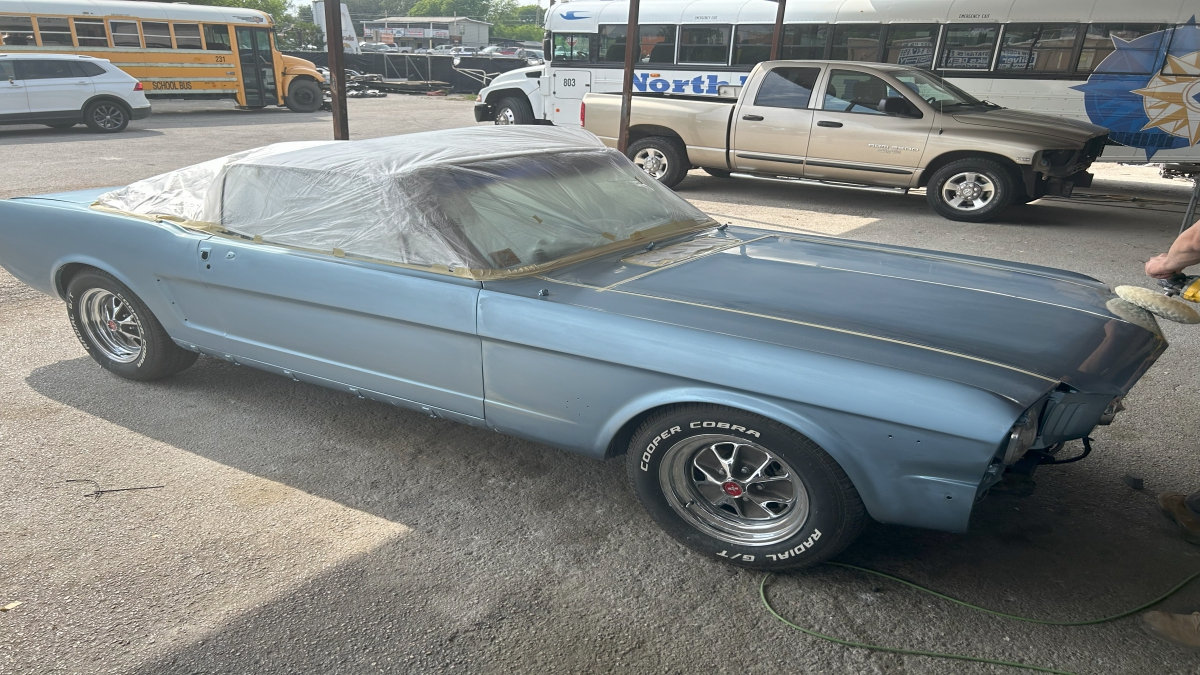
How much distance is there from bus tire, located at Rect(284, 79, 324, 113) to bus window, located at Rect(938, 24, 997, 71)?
647 inches

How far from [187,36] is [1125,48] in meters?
19.1

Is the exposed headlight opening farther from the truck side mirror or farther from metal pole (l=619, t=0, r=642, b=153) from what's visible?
metal pole (l=619, t=0, r=642, b=153)

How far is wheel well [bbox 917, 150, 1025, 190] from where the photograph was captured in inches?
340

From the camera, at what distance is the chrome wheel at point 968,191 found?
8.84 metres

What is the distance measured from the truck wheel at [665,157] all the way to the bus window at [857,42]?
3.27 metres

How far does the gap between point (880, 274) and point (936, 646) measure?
151 cm

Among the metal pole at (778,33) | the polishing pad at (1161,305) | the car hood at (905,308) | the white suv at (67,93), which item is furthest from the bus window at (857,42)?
the white suv at (67,93)

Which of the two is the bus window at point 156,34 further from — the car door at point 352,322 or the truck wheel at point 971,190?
the car door at point 352,322

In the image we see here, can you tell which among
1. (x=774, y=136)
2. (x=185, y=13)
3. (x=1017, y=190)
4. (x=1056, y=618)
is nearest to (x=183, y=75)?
(x=185, y=13)

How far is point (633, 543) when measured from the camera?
9.56ft

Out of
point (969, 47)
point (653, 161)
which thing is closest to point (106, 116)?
point (653, 161)

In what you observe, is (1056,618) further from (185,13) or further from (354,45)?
(354,45)

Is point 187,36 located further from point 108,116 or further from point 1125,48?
point 1125,48

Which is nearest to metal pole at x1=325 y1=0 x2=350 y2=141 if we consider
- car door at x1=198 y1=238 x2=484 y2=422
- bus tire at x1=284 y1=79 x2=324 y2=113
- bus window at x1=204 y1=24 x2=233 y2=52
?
car door at x1=198 y1=238 x2=484 y2=422
